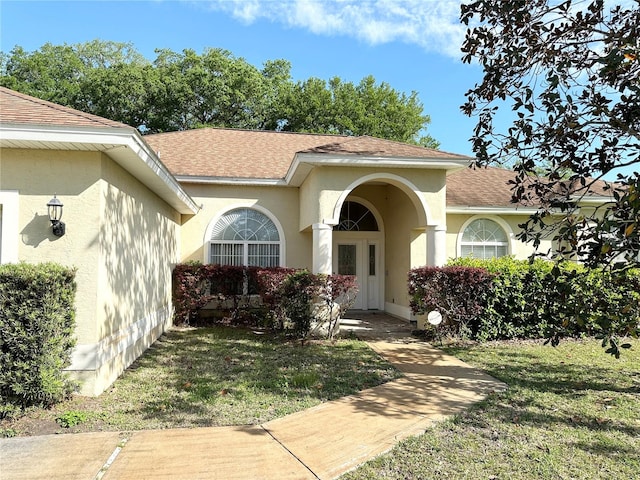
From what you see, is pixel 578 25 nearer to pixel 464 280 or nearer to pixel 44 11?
pixel 464 280

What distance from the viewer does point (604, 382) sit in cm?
632

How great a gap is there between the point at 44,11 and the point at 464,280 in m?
10.8

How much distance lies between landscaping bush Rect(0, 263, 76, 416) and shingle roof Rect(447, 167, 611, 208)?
10.7m

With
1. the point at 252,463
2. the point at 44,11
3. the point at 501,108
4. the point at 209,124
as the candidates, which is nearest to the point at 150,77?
the point at 209,124

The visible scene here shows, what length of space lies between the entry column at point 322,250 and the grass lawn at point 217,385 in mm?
1783

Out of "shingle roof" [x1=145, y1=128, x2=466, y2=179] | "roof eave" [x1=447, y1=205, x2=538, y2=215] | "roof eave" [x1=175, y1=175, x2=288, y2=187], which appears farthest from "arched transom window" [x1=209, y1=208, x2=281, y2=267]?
"roof eave" [x1=447, y1=205, x2=538, y2=215]

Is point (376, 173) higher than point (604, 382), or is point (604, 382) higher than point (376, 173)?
point (376, 173)

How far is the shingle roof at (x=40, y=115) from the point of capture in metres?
5.21

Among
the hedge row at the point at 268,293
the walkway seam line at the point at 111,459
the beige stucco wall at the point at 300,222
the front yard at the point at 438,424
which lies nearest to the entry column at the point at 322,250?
the hedge row at the point at 268,293

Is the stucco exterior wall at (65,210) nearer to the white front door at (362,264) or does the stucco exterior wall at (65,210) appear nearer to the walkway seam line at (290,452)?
the walkway seam line at (290,452)

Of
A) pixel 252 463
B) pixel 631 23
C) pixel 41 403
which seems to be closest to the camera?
pixel 252 463

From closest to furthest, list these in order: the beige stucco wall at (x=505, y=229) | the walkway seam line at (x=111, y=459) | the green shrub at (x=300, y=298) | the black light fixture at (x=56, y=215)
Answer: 1. the walkway seam line at (x=111, y=459)
2. the black light fixture at (x=56, y=215)
3. the green shrub at (x=300, y=298)
4. the beige stucco wall at (x=505, y=229)

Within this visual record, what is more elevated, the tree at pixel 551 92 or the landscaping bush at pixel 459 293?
the tree at pixel 551 92

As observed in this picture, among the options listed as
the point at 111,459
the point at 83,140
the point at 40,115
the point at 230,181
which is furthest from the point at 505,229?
the point at 111,459
